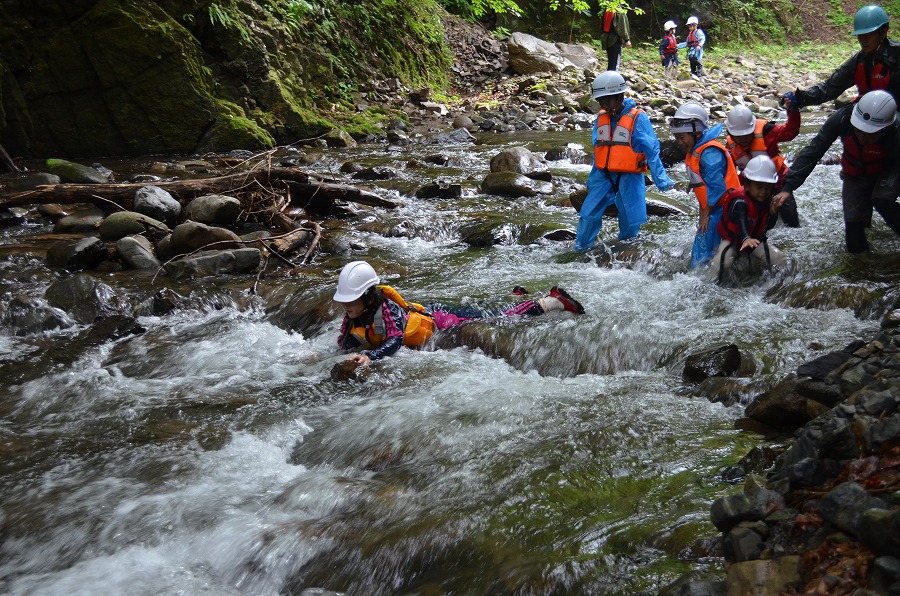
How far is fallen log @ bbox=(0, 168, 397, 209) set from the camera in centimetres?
904

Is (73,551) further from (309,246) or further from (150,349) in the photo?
(309,246)

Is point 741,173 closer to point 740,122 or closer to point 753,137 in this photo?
point 753,137

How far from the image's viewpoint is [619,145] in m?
7.54

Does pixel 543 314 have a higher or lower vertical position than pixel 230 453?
higher

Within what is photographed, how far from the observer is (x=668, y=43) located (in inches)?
949

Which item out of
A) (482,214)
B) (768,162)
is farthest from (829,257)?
(482,214)

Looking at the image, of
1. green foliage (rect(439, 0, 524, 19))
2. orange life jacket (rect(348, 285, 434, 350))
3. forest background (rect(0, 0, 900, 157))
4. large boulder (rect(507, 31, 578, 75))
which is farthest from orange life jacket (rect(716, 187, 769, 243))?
green foliage (rect(439, 0, 524, 19))

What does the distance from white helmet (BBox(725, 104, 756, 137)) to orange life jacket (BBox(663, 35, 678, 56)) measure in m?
19.0

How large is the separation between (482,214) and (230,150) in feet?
20.3

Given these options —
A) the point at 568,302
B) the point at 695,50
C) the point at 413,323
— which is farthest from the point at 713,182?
the point at 695,50

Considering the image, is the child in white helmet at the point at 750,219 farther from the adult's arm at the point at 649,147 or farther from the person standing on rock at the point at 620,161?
the person standing on rock at the point at 620,161

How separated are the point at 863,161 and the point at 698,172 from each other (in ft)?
4.45

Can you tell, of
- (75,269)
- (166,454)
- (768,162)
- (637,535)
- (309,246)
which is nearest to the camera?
(637,535)

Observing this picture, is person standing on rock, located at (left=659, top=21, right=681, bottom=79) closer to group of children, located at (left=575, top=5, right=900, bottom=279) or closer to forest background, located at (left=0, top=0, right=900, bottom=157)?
forest background, located at (left=0, top=0, right=900, bottom=157)
